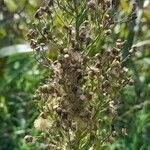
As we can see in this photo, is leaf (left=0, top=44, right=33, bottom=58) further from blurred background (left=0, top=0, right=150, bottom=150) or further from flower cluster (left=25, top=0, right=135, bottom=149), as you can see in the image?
flower cluster (left=25, top=0, right=135, bottom=149)

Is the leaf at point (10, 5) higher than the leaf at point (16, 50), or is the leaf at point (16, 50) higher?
the leaf at point (10, 5)

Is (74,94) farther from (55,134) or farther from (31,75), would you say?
(31,75)

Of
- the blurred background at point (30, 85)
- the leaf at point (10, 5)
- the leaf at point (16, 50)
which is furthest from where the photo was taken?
the leaf at point (10, 5)

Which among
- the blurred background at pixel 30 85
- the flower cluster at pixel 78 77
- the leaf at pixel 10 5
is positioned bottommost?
the flower cluster at pixel 78 77

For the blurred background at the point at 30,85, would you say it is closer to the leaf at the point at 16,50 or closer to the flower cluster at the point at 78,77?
the leaf at the point at 16,50

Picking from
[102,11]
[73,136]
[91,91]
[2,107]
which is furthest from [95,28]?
[2,107]

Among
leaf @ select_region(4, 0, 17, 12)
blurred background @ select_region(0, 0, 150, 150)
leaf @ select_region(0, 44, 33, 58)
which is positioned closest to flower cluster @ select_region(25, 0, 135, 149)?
blurred background @ select_region(0, 0, 150, 150)

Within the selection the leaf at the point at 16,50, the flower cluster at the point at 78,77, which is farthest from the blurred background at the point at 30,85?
the flower cluster at the point at 78,77
